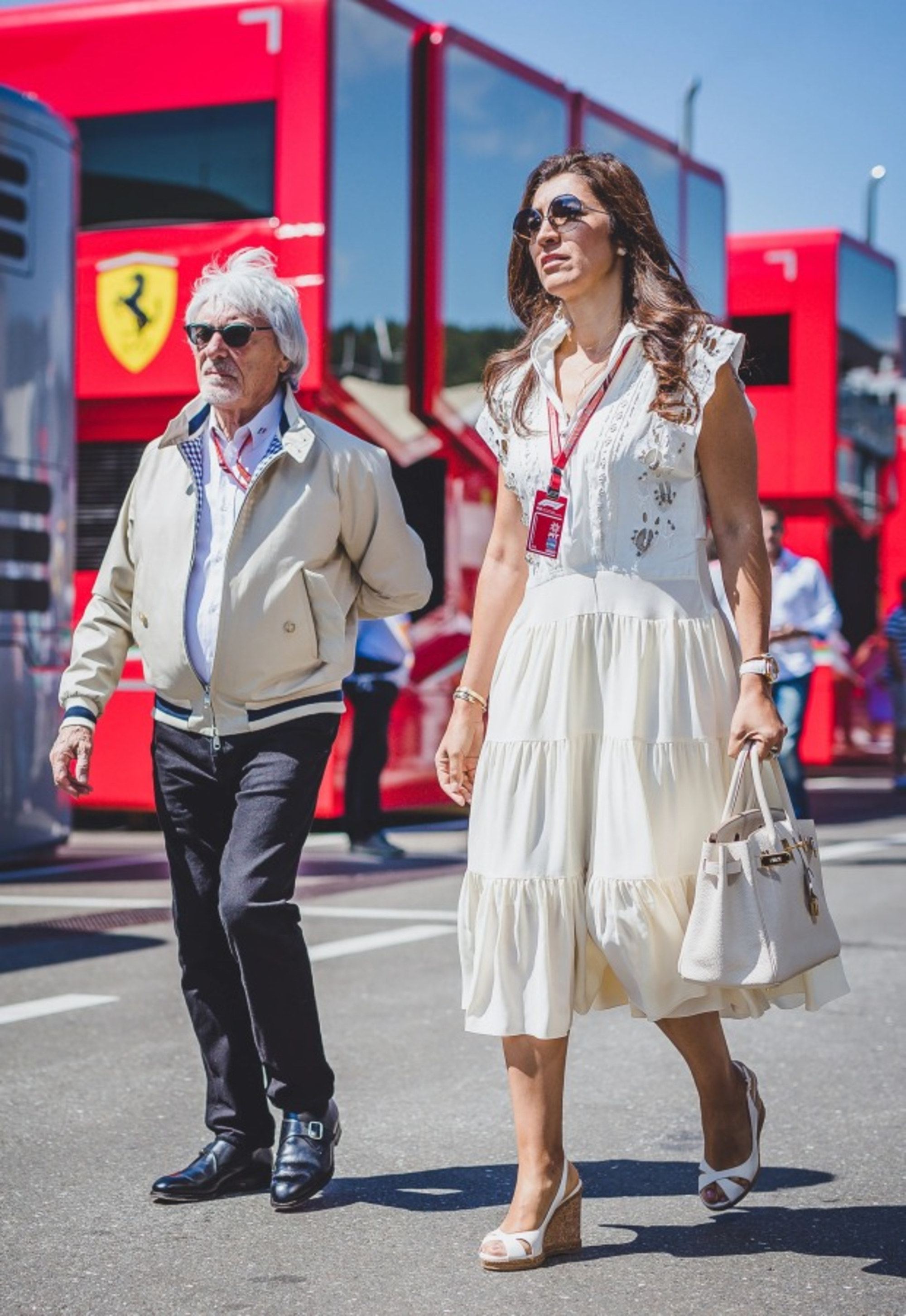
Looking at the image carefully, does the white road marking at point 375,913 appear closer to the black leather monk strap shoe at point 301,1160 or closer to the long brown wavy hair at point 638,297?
the black leather monk strap shoe at point 301,1160

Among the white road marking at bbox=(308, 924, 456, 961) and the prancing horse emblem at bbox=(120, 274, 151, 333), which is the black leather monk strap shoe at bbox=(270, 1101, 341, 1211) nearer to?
the white road marking at bbox=(308, 924, 456, 961)

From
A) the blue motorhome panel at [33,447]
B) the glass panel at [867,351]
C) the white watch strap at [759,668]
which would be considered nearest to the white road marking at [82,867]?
the blue motorhome panel at [33,447]

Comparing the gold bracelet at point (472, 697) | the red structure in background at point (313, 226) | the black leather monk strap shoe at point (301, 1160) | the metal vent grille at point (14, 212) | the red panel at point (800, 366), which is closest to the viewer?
the gold bracelet at point (472, 697)

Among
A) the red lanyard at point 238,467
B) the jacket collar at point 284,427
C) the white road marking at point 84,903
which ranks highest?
the jacket collar at point 284,427

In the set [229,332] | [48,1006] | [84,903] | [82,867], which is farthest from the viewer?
[82,867]

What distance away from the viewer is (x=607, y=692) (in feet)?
12.3

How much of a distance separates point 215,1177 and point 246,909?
1.81ft

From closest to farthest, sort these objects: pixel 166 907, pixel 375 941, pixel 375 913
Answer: pixel 375 941
pixel 375 913
pixel 166 907

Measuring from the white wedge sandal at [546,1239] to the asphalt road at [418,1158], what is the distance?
0.11 ft

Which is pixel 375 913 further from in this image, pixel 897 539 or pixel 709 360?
pixel 897 539

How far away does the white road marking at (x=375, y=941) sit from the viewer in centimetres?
764

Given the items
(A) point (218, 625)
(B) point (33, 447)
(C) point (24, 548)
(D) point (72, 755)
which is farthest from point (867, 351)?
(D) point (72, 755)

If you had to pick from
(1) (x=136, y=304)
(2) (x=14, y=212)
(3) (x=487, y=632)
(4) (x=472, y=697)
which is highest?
(2) (x=14, y=212)

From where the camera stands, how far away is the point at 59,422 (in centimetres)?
1013
